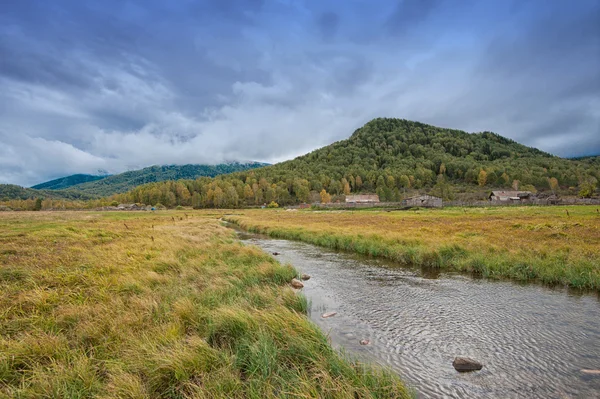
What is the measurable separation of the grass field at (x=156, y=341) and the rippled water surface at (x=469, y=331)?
6.06 ft

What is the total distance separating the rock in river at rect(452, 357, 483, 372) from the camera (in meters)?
7.30

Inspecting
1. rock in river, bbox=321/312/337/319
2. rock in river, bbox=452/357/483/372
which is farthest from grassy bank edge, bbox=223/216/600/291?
rock in river, bbox=321/312/337/319

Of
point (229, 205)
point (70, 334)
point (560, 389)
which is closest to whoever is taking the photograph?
point (560, 389)

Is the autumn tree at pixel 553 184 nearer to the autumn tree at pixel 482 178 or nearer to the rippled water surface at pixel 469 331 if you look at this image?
the autumn tree at pixel 482 178

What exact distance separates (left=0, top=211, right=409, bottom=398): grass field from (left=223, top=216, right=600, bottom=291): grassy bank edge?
12082mm

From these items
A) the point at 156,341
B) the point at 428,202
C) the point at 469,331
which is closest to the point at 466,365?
the point at 469,331

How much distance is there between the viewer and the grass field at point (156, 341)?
5.45m

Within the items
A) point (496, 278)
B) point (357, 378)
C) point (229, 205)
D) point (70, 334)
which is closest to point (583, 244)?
point (496, 278)

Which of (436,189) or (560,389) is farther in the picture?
(436,189)

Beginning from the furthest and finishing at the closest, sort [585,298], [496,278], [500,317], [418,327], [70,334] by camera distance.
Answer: [496,278]
[585,298]
[500,317]
[418,327]
[70,334]

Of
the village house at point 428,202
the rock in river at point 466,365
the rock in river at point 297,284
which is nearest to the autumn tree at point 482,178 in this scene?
the village house at point 428,202

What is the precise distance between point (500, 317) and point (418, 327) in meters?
3.47

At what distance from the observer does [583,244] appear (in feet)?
59.2

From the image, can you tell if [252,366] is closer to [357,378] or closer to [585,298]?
[357,378]
